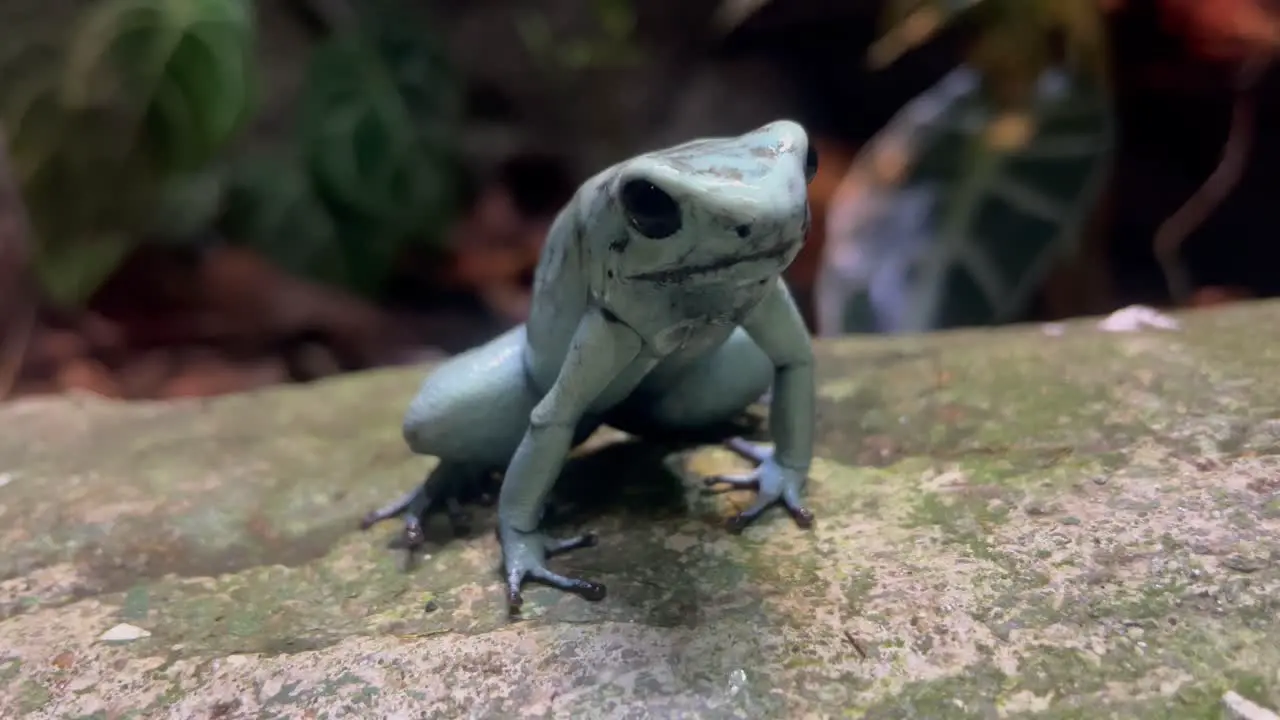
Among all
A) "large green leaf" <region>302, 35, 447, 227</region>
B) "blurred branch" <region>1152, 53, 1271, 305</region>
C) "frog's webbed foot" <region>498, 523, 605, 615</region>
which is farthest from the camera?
"large green leaf" <region>302, 35, 447, 227</region>

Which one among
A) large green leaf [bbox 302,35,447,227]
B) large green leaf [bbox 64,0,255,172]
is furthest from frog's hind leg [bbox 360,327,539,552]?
large green leaf [bbox 302,35,447,227]

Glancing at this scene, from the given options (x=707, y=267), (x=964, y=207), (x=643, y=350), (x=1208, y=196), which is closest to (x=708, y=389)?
(x=643, y=350)

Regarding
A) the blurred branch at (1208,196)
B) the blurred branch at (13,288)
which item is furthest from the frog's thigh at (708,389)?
the blurred branch at (13,288)

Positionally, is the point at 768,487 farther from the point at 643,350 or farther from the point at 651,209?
the point at 651,209

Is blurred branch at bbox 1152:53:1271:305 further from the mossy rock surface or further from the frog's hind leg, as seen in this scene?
the frog's hind leg

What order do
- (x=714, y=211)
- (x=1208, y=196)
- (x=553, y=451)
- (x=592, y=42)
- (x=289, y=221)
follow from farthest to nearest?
1. (x=592, y=42)
2. (x=289, y=221)
3. (x=1208, y=196)
4. (x=553, y=451)
5. (x=714, y=211)

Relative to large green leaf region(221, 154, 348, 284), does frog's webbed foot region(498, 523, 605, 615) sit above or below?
below

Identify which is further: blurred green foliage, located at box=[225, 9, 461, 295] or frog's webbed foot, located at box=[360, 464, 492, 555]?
blurred green foliage, located at box=[225, 9, 461, 295]
